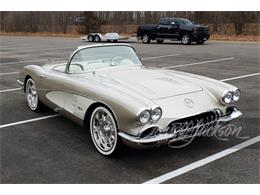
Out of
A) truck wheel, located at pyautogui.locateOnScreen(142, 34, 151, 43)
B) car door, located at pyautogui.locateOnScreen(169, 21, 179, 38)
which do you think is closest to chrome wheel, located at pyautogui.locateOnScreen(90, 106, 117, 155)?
car door, located at pyautogui.locateOnScreen(169, 21, 179, 38)

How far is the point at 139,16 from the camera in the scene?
36.3 metres

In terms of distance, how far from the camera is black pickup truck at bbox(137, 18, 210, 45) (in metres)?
22.7

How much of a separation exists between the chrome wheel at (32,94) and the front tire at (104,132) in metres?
2.25

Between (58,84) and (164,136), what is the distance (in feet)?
7.21

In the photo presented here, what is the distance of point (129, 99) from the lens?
14.0 feet

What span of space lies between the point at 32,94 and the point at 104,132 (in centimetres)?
275

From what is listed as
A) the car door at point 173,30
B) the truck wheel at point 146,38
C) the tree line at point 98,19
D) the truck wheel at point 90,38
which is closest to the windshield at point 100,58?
the car door at point 173,30

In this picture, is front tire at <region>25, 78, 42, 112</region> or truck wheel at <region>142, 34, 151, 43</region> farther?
truck wheel at <region>142, 34, 151, 43</region>

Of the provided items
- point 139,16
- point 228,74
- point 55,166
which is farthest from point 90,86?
point 139,16

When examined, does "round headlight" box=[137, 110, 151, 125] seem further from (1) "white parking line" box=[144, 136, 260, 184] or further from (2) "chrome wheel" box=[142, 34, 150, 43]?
(2) "chrome wheel" box=[142, 34, 150, 43]

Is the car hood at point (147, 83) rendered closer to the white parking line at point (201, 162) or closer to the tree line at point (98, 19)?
the white parking line at point (201, 162)

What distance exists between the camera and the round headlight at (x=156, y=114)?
4.16 m

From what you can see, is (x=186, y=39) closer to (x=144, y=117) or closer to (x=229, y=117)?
(x=229, y=117)

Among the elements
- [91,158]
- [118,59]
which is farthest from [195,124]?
[118,59]
